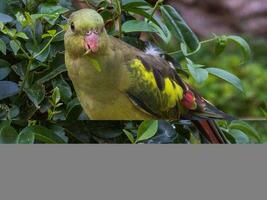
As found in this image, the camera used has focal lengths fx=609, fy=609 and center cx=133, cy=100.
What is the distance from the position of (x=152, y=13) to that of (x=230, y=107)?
0.70ft

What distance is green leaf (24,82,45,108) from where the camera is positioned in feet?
3.27

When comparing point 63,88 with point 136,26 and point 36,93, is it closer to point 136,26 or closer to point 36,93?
point 36,93

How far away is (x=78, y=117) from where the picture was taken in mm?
1032

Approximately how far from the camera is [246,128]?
1097mm

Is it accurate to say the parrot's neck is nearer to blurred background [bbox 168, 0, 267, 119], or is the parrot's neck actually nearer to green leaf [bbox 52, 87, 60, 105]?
green leaf [bbox 52, 87, 60, 105]

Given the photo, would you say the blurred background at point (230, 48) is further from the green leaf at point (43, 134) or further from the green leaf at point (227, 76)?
the green leaf at point (43, 134)

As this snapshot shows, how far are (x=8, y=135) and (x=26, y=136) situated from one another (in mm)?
30

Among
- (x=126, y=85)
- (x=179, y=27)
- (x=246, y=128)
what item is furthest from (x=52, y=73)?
(x=246, y=128)

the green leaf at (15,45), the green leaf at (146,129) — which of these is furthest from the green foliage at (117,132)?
the green leaf at (15,45)

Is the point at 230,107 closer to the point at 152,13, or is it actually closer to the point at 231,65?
the point at 231,65

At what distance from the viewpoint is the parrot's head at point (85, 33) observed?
94 centimetres

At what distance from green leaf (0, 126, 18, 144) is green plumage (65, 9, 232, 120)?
0.40 feet

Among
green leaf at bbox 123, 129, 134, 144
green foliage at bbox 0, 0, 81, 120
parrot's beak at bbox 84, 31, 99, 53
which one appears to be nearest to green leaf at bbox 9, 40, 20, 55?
green foliage at bbox 0, 0, 81, 120

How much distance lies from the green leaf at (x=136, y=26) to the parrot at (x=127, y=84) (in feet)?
0.08
